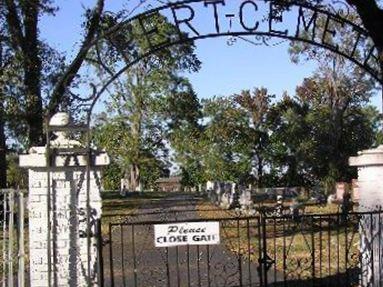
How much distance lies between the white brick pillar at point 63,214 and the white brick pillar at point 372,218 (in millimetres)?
3877

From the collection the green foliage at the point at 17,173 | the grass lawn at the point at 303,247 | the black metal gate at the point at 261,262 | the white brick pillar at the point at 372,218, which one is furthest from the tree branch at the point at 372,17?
the green foliage at the point at 17,173

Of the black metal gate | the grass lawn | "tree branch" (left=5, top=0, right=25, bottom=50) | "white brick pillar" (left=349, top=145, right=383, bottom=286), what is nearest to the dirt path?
the black metal gate

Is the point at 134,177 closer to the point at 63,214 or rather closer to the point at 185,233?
the point at 185,233

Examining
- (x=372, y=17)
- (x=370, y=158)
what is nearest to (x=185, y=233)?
(x=370, y=158)

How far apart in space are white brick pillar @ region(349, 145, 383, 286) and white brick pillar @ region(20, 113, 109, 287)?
3877 mm

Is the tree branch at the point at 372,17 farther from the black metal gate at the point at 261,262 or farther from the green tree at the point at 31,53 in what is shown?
the green tree at the point at 31,53

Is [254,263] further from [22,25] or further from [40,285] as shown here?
[22,25]

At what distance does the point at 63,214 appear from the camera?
8.27 meters

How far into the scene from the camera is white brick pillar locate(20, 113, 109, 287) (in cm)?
821

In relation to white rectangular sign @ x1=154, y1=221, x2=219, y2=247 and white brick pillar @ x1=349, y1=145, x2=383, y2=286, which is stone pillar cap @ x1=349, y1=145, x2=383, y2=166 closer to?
white brick pillar @ x1=349, y1=145, x2=383, y2=286

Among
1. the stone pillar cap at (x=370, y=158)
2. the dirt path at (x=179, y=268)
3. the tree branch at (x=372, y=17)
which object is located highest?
the tree branch at (x=372, y=17)

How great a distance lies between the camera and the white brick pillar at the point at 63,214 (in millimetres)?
8211

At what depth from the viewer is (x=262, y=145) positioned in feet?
188

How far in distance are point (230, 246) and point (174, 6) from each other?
9.47m
